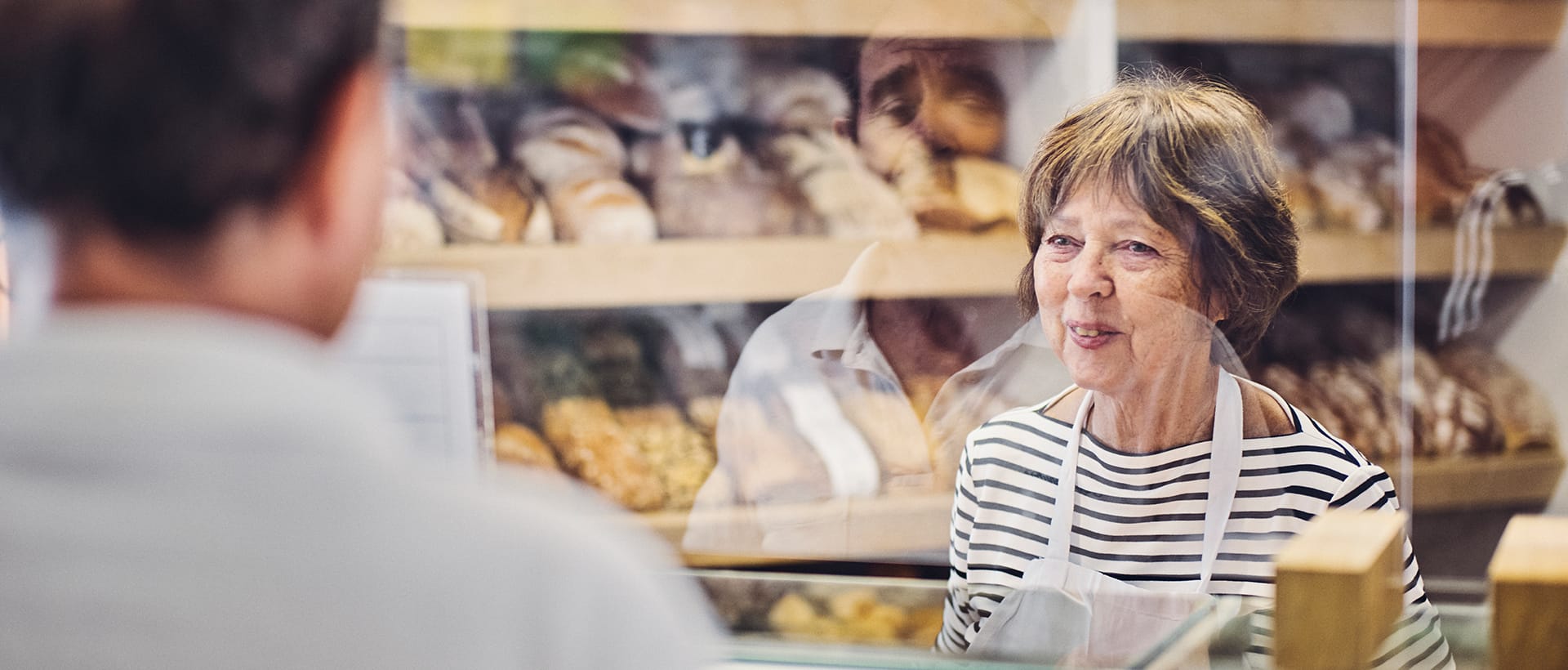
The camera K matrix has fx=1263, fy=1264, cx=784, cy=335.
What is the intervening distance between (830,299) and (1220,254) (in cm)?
26

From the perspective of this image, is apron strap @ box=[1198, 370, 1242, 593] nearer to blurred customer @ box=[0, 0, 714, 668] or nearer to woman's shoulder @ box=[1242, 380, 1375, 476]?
woman's shoulder @ box=[1242, 380, 1375, 476]

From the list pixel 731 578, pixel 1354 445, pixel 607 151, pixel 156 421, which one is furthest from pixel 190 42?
pixel 607 151

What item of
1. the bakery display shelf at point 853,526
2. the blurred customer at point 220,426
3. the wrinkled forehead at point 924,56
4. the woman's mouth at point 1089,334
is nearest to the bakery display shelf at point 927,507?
the bakery display shelf at point 853,526

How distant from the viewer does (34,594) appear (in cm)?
27

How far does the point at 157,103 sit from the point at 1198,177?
520 mm

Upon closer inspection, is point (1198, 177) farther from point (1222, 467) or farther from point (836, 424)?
point (836, 424)

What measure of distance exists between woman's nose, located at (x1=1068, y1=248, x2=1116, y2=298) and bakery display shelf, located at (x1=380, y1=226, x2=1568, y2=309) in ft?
0.13

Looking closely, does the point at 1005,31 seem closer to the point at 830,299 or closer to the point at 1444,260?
the point at 830,299

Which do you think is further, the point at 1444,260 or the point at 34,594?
the point at 1444,260

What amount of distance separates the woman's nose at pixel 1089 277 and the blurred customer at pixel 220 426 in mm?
429

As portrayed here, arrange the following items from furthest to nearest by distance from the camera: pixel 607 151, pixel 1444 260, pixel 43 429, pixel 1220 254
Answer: pixel 607 151
pixel 1444 260
pixel 1220 254
pixel 43 429

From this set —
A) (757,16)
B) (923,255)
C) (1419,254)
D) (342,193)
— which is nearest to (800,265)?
(923,255)

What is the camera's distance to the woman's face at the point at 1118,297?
672 millimetres

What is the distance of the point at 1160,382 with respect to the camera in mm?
686
